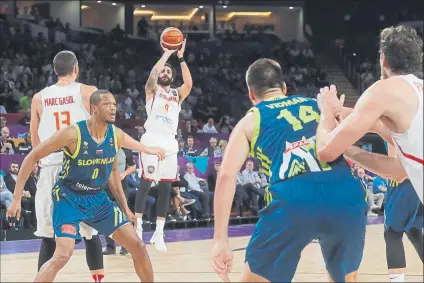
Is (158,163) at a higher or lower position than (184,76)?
lower

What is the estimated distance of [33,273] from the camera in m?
7.22

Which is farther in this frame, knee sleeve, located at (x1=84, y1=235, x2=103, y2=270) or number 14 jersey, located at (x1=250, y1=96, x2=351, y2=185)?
knee sleeve, located at (x1=84, y1=235, x2=103, y2=270)

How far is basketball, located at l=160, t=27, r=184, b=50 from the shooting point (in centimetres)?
821

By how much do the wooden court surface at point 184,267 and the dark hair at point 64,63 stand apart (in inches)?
70.7

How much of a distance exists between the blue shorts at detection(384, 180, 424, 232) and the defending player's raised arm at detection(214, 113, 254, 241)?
221 cm

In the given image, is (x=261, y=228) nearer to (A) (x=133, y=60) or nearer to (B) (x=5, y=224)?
(B) (x=5, y=224)

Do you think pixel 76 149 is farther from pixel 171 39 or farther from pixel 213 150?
pixel 213 150

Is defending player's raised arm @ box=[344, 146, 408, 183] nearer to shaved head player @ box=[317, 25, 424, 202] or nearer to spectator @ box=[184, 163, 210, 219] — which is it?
shaved head player @ box=[317, 25, 424, 202]

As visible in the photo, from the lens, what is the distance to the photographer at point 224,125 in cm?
1792

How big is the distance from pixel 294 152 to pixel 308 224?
35 cm

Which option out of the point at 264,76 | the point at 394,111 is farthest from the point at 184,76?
the point at 394,111

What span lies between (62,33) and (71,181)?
16.1m

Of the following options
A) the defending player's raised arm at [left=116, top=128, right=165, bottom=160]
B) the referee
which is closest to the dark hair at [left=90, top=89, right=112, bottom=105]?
the defending player's raised arm at [left=116, top=128, right=165, bottom=160]

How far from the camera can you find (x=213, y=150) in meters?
13.9
